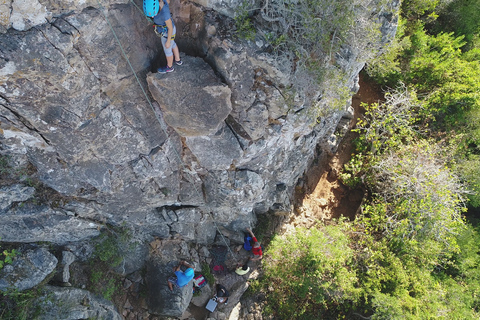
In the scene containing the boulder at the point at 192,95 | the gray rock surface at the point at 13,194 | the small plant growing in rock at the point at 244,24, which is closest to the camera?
the small plant growing in rock at the point at 244,24

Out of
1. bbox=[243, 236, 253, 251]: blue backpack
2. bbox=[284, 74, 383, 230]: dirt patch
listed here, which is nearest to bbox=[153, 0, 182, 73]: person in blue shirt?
bbox=[243, 236, 253, 251]: blue backpack

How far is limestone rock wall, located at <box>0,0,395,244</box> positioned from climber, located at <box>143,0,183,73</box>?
0.73 ft

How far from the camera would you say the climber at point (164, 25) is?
14.5ft

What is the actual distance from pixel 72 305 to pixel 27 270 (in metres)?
1.44

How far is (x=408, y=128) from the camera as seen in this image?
966cm

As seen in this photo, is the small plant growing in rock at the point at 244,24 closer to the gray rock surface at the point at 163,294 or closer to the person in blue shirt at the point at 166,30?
the person in blue shirt at the point at 166,30

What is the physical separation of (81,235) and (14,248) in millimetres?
1375

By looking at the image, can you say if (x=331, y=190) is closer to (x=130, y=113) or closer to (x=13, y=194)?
(x=130, y=113)

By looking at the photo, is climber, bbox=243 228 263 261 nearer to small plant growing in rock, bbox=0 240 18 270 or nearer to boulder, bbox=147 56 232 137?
boulder, bbox=147 56 232 137

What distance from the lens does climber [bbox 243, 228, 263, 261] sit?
10.1 meters

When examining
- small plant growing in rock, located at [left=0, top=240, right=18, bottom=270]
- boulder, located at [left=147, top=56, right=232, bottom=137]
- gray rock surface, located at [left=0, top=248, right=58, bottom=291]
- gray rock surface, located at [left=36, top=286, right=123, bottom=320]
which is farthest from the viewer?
gray rock surface, located at [left=36, top=286, right=123, bottom=320]

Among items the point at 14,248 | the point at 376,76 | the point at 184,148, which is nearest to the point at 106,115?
the point at 184,148

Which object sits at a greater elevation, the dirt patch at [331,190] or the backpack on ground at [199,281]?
the dirt patch at [331,190]

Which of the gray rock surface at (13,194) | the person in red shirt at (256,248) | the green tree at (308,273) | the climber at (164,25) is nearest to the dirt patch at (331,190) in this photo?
the green tree at (308,273)
